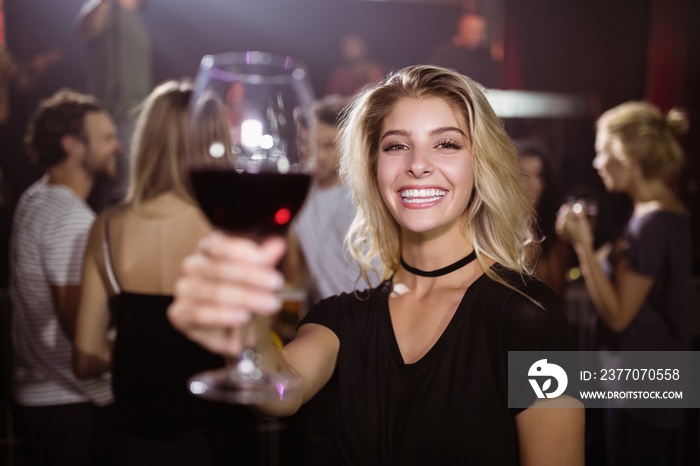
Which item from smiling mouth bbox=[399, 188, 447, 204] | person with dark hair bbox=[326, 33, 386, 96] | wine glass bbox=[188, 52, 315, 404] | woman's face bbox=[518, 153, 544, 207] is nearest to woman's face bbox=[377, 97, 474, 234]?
smiling mouth bbox=[399, 188, 447, 204]

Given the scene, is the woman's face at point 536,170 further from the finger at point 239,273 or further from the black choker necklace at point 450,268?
the finger at point 239,273

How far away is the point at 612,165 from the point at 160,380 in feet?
7.53

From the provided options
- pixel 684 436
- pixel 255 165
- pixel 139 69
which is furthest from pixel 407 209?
pixel 139 69

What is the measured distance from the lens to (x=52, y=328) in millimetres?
2803

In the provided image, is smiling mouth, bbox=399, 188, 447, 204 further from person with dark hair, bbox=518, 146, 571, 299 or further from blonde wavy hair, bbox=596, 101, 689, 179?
person with dark hair, bbox=518, 146, 571, 299

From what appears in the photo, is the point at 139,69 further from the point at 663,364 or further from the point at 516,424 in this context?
the point at 516,424

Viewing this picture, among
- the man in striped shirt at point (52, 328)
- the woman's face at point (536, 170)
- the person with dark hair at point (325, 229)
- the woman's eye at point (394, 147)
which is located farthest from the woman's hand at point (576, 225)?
the man in striped shirt at point (52, 328)

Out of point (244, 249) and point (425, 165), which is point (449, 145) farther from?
point (244, 249)

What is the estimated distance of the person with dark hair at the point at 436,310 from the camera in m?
1.37

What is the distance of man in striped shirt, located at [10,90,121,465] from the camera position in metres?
2.71

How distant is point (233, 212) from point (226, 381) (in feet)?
0.63

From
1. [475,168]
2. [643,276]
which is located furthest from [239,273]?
[643,276]

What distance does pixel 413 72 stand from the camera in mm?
1671

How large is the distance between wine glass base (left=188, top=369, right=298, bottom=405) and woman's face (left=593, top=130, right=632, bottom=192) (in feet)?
8.97
